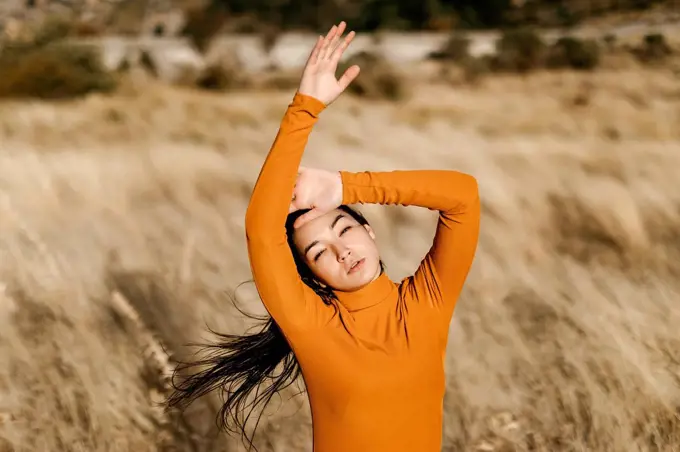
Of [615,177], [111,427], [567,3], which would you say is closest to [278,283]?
[111,427]

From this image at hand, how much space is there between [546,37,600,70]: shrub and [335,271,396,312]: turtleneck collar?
17.5 metres

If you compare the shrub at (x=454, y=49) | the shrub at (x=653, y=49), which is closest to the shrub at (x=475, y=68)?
the shrub at (x=454, y=49)

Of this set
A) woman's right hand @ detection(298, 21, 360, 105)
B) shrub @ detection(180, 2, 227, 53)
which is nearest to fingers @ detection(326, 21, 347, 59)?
woman's right hand @ detection(298, 21, 360, 105)

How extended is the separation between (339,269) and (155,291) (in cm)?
259

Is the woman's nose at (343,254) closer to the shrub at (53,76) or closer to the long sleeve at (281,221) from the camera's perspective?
the long sleeve at (281,221)

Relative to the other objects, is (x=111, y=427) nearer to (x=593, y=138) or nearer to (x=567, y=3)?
(x=593, y=138)

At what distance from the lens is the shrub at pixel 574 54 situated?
60.0 ft

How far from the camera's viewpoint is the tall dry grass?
9.57 ft

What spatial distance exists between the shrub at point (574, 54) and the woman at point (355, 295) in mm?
17371

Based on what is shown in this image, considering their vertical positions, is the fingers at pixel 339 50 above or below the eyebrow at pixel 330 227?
above

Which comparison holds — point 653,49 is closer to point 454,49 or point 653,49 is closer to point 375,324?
point 454,49

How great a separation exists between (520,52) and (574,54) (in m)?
1.66

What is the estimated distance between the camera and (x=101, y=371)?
3.30 metres

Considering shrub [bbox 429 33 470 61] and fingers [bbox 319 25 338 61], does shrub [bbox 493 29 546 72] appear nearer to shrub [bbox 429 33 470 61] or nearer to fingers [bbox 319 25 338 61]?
shrub [bbox 429 33 470 61]
